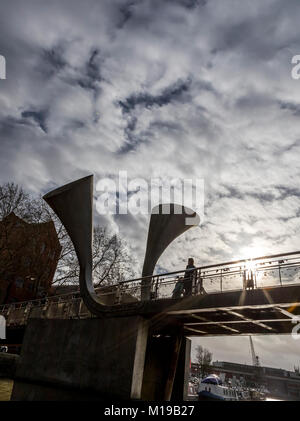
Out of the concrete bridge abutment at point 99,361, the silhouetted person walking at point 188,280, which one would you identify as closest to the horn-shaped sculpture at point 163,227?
the concrete bridge abutment at point 99,361

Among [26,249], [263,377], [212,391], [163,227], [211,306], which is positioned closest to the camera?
[211,306]

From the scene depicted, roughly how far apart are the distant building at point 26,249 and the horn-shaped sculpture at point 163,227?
17773 mm

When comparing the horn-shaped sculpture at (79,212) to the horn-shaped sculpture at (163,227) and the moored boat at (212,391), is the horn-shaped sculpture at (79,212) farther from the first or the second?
the moored boat at (212,391)

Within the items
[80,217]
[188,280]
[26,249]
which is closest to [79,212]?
[80,217]

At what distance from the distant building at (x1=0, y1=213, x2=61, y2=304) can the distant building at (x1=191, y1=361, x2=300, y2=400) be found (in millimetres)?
53876

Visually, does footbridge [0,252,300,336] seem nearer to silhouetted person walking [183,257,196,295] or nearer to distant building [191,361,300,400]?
silhouetted person walking [183,257,196,295]

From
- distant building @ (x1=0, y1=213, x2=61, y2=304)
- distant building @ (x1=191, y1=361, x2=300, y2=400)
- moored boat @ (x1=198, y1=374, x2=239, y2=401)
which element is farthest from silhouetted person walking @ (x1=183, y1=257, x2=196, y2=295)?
distant building @ (x1=191, y1=361, x2=300, y2=400)

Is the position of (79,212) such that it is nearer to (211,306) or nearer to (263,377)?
(211,306)

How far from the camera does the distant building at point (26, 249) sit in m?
29.3

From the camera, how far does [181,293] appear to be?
11.0m

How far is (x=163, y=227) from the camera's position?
1705 centimetres

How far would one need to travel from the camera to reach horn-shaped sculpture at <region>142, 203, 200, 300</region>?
16594 mm

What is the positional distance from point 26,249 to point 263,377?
8230 cm
